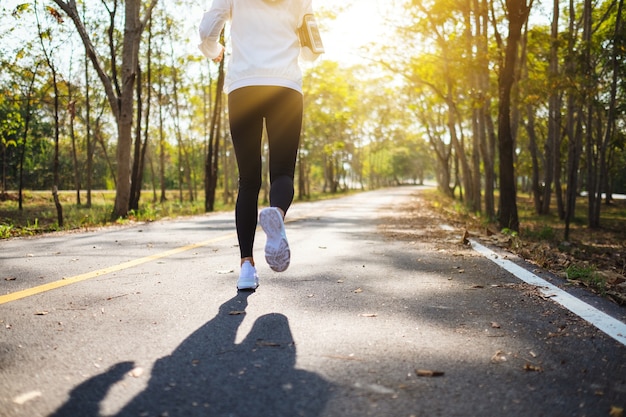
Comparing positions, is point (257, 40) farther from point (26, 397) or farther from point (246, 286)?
point (26, 397)

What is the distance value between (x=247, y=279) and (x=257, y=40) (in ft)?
5.41

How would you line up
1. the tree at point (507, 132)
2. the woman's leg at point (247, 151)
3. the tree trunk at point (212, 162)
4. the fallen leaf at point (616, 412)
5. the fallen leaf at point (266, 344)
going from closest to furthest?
the fallen leaf at point (616, 412) < the fallen leaf at point (266, 344) < the woman's leg at point (247, 151) < the tree at point (507, 132) < the tree trunk at point (212, 162)

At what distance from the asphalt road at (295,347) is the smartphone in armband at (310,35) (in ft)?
5.72

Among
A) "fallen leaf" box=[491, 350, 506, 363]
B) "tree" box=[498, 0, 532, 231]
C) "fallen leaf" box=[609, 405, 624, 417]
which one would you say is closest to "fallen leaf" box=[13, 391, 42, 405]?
"fallen leaf" box=[491, 350, 506, 363]

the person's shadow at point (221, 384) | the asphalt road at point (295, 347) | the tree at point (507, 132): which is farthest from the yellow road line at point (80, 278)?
the tree at point (507, 132)

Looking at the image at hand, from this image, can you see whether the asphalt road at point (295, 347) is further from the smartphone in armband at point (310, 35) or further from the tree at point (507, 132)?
the tree at point (507, 132)

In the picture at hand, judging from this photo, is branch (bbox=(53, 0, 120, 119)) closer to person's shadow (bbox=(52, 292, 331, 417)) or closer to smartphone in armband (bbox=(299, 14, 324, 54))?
smartphone in armband (bbox=(299, 14, 324, 54))

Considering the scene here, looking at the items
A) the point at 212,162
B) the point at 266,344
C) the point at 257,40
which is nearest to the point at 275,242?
the point at 266,344

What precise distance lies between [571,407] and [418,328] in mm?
993

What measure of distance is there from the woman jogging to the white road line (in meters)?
1.89

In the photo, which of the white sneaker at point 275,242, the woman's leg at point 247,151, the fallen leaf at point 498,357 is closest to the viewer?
the fallen leaf at point 498,357

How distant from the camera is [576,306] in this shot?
10.2 ft

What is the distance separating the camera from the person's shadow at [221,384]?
1.65m

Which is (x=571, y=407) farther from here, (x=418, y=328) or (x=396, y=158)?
(x=396, y=158)
